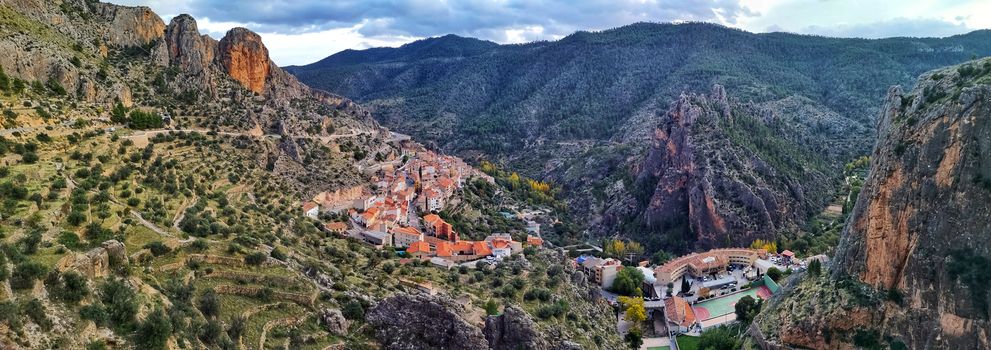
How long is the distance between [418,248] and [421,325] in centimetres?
1761

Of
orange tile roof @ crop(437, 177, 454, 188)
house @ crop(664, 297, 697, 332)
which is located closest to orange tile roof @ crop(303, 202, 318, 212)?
orange tile roof @ crop(437, 177, 454, 188)

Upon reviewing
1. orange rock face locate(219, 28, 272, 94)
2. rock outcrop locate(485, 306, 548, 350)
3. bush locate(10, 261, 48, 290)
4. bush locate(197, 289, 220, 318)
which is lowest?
rock outcrop locate(485, 306, 548, 350)

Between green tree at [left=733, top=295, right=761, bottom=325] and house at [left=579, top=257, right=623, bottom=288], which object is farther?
house at [left=579, top=257, right=623, bottom=288]

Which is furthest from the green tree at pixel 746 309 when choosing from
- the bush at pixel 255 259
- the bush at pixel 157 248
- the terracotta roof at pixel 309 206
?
the bush at pixel 157 248

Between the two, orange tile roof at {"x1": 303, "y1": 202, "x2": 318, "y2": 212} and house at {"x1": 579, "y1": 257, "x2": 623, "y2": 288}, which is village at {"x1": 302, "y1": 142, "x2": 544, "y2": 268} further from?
house at {"x1": 579, "y1": 257, "x2": 623, "y2": 288}

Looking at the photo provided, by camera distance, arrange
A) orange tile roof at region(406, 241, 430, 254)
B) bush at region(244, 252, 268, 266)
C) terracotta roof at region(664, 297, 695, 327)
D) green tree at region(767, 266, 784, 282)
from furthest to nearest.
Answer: green tree at region(767, 266, 784, 282) < terracotta roof at region(664, 297, 695, 327) < orange tile roof at region(406, 241, 430, 254) < bush at region(244, 252, 268, 266)

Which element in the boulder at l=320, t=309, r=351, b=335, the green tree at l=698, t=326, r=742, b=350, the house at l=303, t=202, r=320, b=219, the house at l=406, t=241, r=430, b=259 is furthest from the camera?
the house at l=303, t=202, r=320, b=219

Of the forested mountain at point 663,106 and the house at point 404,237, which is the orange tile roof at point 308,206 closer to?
the house at point 404,237

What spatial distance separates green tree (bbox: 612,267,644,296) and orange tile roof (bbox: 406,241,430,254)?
827 inches

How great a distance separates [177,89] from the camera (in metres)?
67.3

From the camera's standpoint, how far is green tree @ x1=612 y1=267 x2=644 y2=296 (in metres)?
65.4

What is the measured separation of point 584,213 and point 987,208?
70.3 metres

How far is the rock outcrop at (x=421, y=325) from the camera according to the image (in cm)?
3700

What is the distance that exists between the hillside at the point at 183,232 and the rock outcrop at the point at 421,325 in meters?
0.09
